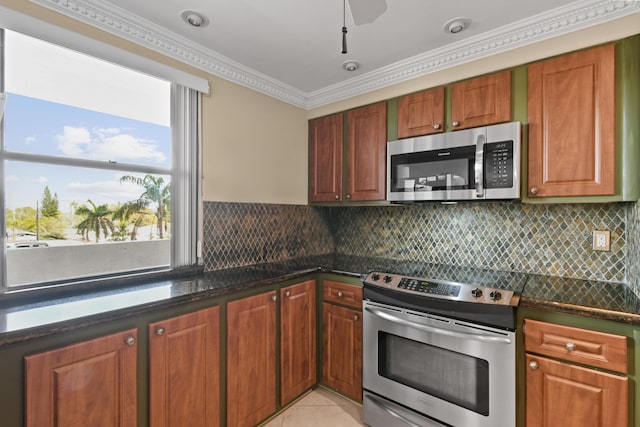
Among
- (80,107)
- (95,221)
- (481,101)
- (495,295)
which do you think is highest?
(481,101)

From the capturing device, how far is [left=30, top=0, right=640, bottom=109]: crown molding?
1636 mm

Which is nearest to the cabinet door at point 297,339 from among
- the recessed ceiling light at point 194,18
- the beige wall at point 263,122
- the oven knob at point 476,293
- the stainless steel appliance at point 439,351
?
the stainless steel appliance at point 439,351

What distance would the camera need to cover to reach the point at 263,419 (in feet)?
6.71

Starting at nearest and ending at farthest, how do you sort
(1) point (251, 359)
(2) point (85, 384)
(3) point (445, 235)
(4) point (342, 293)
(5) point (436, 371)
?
(2) point (85, 384), (5) point (436, 371), (1) point (251, 359), (4) point (342, 293), (3) point (445, 235)

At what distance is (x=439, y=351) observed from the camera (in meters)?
1.82

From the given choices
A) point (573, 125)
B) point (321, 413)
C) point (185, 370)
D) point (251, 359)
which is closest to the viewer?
point (185, 370)

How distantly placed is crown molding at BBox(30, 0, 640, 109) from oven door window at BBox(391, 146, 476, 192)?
2.10ft

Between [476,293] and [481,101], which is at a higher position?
[481,101]

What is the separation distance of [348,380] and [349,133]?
202 centimetres

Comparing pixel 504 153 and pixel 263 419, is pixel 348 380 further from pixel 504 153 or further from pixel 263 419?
pixel 504 153

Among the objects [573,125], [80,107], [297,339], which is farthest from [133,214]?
[573,125]

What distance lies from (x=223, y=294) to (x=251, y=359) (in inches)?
19.8

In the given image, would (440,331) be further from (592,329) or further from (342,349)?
(342,349)

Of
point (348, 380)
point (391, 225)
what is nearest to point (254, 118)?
point (391, 225)
